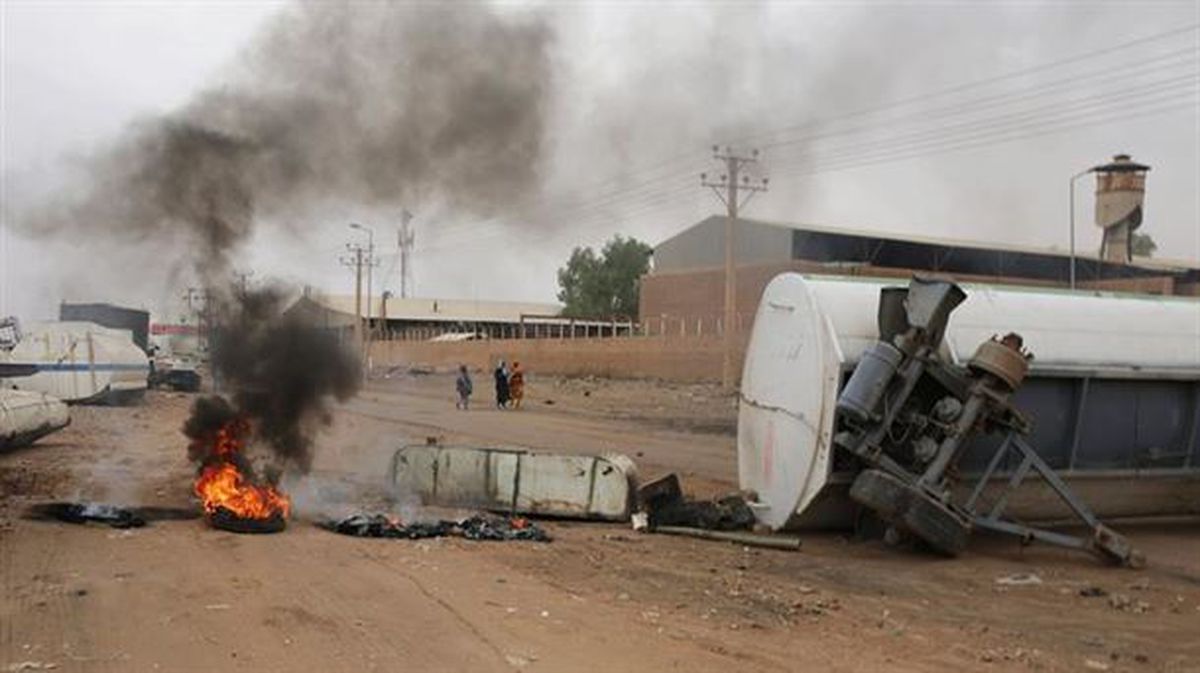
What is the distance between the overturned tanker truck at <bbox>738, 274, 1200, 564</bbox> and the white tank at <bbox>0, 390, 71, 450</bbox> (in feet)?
37.1

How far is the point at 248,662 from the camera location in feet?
17.8

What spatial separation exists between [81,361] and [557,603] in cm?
2386

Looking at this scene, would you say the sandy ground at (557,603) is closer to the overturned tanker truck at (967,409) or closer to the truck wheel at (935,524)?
the truck wheel at (935,524)

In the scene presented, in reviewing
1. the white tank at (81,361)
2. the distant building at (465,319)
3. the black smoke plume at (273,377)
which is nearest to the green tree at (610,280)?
the distant building at (465,319)

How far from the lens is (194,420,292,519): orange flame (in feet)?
32.2

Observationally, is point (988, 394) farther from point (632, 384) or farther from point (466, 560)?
point (632, 384)

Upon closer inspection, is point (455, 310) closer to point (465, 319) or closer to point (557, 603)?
point (465, 319)

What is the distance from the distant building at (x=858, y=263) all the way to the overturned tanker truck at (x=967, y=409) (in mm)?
32105

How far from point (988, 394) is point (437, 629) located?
5332 mm

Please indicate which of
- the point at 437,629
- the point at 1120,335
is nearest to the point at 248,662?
the point at 437,629

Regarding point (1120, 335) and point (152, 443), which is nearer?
point (1120, 335)

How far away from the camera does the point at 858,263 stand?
150 feet

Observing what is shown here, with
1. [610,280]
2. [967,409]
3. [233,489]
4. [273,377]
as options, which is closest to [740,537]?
[967,409]

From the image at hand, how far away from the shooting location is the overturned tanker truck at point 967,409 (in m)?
9.23
